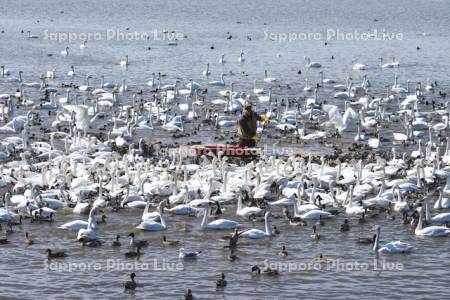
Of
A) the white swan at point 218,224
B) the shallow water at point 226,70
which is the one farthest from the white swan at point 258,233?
the white swan at point 218,224

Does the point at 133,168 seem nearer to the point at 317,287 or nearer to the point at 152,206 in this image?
the point at 152,206

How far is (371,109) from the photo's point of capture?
3678 centimetres

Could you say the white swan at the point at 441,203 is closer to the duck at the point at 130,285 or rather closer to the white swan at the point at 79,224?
the white swan at the point at 79,224

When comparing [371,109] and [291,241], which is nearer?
[291,241]

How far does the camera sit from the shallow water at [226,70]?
1789 centimetres

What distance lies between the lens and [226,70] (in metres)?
48.0

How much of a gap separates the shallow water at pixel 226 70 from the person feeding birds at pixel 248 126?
317 cm

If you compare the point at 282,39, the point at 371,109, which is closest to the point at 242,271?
the point at 371,109

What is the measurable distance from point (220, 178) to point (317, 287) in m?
6.75

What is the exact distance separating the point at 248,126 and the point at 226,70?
20.3 metres

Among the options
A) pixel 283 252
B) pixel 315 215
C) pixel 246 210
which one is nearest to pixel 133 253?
pixel 283 252

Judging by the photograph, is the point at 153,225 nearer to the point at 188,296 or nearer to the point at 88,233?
the point at 88,233

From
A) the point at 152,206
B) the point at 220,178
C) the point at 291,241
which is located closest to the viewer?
the point at 291,241

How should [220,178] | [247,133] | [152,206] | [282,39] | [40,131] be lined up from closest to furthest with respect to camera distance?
[152,206] < [220,178] < [247,133] < [40,131] < [282,39]
